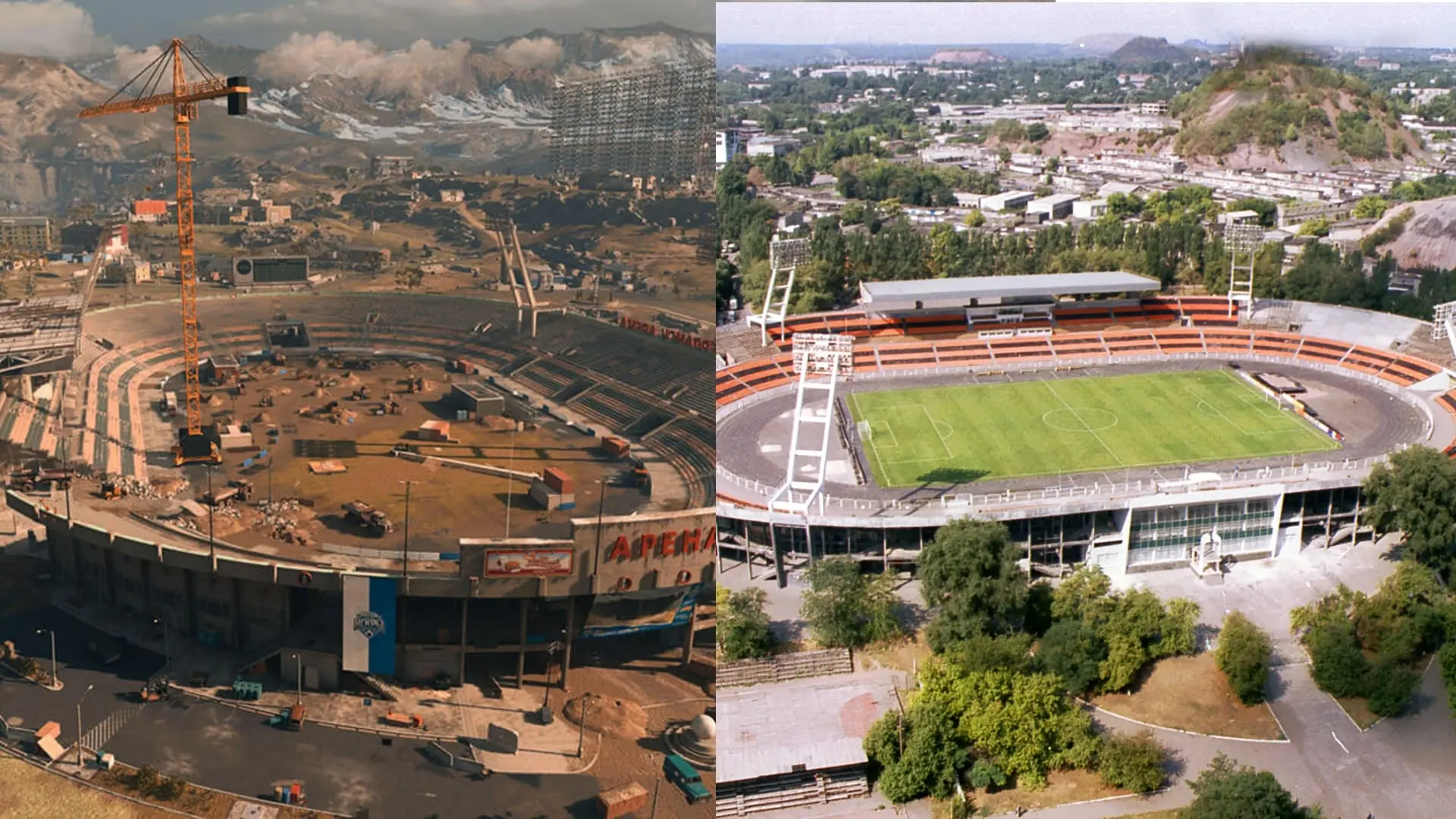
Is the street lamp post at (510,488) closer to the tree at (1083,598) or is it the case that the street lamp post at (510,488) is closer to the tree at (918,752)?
the tree at (918,752)

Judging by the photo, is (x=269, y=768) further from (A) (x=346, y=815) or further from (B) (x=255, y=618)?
(B) (x=255, y=618)

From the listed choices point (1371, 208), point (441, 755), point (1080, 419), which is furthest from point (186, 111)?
point (1371, 208)

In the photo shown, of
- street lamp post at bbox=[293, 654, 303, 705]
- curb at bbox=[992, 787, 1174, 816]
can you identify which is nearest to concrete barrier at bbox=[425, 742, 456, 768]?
street lamp post at bbox=[293, 654, 303, 705]

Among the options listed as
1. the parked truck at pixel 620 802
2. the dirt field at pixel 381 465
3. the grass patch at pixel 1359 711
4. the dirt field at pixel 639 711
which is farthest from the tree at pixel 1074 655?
the dirt field at pixel 381 465

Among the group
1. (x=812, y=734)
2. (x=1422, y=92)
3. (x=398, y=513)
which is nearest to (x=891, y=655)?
(x=812, y=734)

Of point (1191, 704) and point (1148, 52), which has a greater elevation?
point (1148, 52)

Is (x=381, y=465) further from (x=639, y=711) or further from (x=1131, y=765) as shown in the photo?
(x=1131, y=765)

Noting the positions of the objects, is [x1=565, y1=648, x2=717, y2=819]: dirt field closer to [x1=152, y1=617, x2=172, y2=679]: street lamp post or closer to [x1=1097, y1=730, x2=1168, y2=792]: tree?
[x1=1097, y1=730, x2=1168, y2=792]: tree
